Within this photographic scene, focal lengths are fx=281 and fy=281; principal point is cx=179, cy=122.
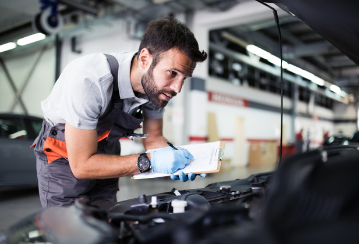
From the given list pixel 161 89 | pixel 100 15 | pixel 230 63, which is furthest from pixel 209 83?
pixel 161 89

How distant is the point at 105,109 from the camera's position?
123 centimetres

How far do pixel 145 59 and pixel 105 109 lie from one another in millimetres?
286

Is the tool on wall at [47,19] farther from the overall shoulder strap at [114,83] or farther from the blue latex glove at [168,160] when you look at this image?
the blue latex glove at [168,160]

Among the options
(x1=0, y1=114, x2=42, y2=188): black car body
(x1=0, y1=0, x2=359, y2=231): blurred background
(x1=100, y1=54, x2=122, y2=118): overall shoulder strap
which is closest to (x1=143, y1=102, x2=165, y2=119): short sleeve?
(x1=100, y1=54, x2=122, y2=118): overall shoulder strap

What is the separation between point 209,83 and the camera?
8758 mm

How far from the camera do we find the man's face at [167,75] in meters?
1.19

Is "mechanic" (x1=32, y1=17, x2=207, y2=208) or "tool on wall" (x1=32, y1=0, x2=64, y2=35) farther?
"tool on wall" (x1=32, y1=0, x2=64, y2=35)

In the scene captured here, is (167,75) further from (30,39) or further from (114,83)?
(30,39)

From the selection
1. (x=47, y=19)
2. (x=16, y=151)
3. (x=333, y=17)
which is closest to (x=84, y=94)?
(x=333, y=17)

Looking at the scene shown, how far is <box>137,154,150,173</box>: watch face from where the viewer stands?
1176mm

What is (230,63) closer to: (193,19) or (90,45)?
(193,19)

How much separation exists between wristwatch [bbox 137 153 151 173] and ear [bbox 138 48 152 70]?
40 centimetres

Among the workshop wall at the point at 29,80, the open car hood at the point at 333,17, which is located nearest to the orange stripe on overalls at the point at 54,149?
the open car hood at the point at 333,17

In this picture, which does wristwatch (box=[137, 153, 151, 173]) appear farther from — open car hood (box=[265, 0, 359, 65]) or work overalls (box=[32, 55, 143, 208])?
open car hood (box=[265, 0, 359, 65])
